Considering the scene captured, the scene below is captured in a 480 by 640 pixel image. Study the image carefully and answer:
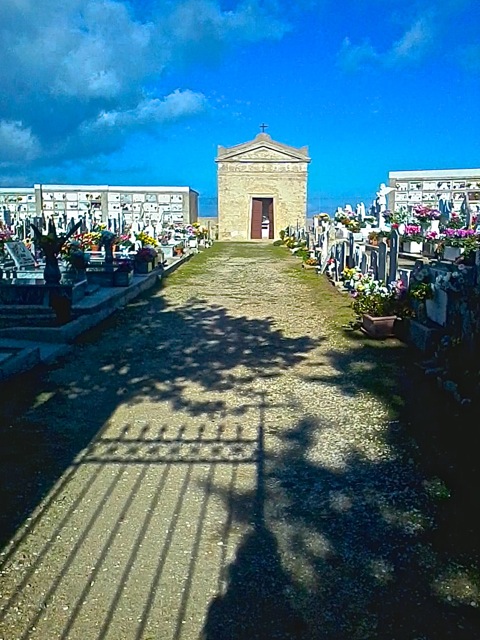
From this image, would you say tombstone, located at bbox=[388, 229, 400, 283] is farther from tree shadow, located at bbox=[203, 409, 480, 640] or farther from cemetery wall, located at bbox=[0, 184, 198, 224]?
cemetery wall, located at bbox=[0, 184, 198, 224]

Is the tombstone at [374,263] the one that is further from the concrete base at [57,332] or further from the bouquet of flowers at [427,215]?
the concrete base at [57,332]

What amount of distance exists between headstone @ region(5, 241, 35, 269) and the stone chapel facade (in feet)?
104

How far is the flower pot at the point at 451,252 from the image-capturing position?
29.9ft

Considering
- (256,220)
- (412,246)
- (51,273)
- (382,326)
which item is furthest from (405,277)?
(256,220)

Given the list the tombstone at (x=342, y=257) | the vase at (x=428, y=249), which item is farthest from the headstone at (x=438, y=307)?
the tombstone at (x=342, y=257)

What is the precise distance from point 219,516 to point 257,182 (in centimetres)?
4235

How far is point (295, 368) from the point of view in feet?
19.5

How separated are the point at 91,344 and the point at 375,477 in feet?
15.2

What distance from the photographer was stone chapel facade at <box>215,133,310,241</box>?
43250mm

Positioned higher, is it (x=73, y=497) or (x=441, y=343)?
(x=441, y=343)

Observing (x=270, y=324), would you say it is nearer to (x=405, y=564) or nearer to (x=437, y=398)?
(x=437, y=398)

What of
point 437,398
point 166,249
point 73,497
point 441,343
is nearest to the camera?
point 73,497

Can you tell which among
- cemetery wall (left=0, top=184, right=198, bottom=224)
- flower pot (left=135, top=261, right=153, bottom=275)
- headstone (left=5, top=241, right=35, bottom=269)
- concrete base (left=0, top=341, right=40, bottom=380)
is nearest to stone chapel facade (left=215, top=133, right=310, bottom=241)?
cemetery wall (left=0, top=184, right=198, bottom=224)

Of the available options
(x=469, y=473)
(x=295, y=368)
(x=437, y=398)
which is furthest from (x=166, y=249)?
(x=469, y=473)
